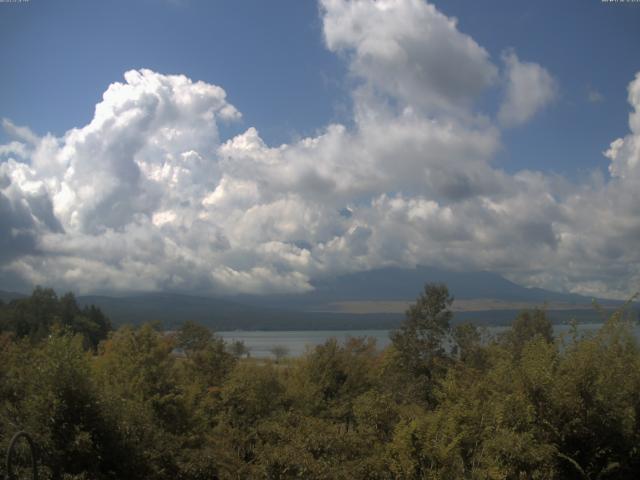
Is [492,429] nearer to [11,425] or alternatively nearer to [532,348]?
[532,348]

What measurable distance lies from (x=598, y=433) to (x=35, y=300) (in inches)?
3860

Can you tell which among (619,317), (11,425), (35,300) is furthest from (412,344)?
(35,300)

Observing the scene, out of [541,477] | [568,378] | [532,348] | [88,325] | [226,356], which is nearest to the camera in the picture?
[541,477]

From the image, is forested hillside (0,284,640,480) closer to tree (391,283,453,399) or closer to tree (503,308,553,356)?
tree (391,283,453,399)

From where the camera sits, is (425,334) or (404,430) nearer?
(404,430)

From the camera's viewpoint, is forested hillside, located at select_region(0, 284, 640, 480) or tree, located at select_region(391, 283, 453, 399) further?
tree, located at select_region(391, 283, 453, 399)

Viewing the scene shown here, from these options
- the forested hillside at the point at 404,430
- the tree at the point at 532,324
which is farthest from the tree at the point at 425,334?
the forested hillside at the point at 404,430

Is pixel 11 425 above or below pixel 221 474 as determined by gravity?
above

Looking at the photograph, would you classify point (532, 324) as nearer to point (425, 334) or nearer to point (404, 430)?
point (425, 334)

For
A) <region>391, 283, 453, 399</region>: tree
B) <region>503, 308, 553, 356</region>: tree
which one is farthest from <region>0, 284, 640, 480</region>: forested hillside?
<region>503, 308, 553, 356</region>: tree

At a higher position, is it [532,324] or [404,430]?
[532,324]

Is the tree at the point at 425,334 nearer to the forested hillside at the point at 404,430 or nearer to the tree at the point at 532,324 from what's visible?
the tree at the point at 532,324

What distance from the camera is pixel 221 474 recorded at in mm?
15922

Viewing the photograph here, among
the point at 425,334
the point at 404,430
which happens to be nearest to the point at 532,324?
the point at 425,334
